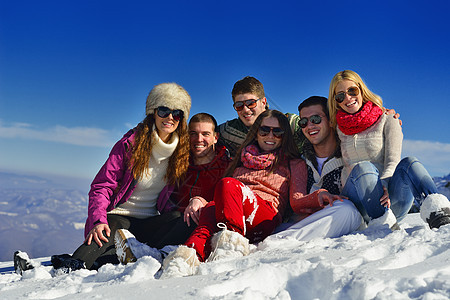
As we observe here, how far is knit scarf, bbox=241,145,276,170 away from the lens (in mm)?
3824

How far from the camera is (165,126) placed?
4.14 metres

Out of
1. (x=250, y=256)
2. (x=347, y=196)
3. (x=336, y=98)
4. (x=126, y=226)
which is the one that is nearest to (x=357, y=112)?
(x=336, y=98)

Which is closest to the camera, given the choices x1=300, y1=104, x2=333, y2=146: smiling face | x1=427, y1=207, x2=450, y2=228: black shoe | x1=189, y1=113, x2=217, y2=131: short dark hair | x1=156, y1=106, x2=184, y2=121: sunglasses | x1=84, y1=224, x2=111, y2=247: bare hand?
x1=427, y1=207, x2=450, y2=228: black shoe

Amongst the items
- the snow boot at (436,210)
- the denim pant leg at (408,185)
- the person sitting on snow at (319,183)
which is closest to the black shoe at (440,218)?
the snow boot at (436,210)

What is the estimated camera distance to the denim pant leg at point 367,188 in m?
3.34

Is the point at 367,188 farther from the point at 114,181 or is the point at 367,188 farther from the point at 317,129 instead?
the point at 114,181

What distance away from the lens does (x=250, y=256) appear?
9.36 feet

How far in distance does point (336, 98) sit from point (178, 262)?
2347 millimetres

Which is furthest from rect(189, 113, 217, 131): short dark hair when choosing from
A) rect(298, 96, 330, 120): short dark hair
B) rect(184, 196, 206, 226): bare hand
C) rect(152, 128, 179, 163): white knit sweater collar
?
rect(184, 196, 206, 226): bare hand

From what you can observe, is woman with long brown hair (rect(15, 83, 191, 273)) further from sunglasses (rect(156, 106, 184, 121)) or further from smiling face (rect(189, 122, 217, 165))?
smiling face (rect(189, 122, 217, 165))

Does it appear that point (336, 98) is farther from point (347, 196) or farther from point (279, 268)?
point (279, 268)

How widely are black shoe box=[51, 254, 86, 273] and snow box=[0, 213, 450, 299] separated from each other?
1.05ft

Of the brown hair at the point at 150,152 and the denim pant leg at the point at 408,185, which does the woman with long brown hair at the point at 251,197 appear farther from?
the denim pant leg at the point at 408,185

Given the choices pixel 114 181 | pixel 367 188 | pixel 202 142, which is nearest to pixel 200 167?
pixel 202 142
